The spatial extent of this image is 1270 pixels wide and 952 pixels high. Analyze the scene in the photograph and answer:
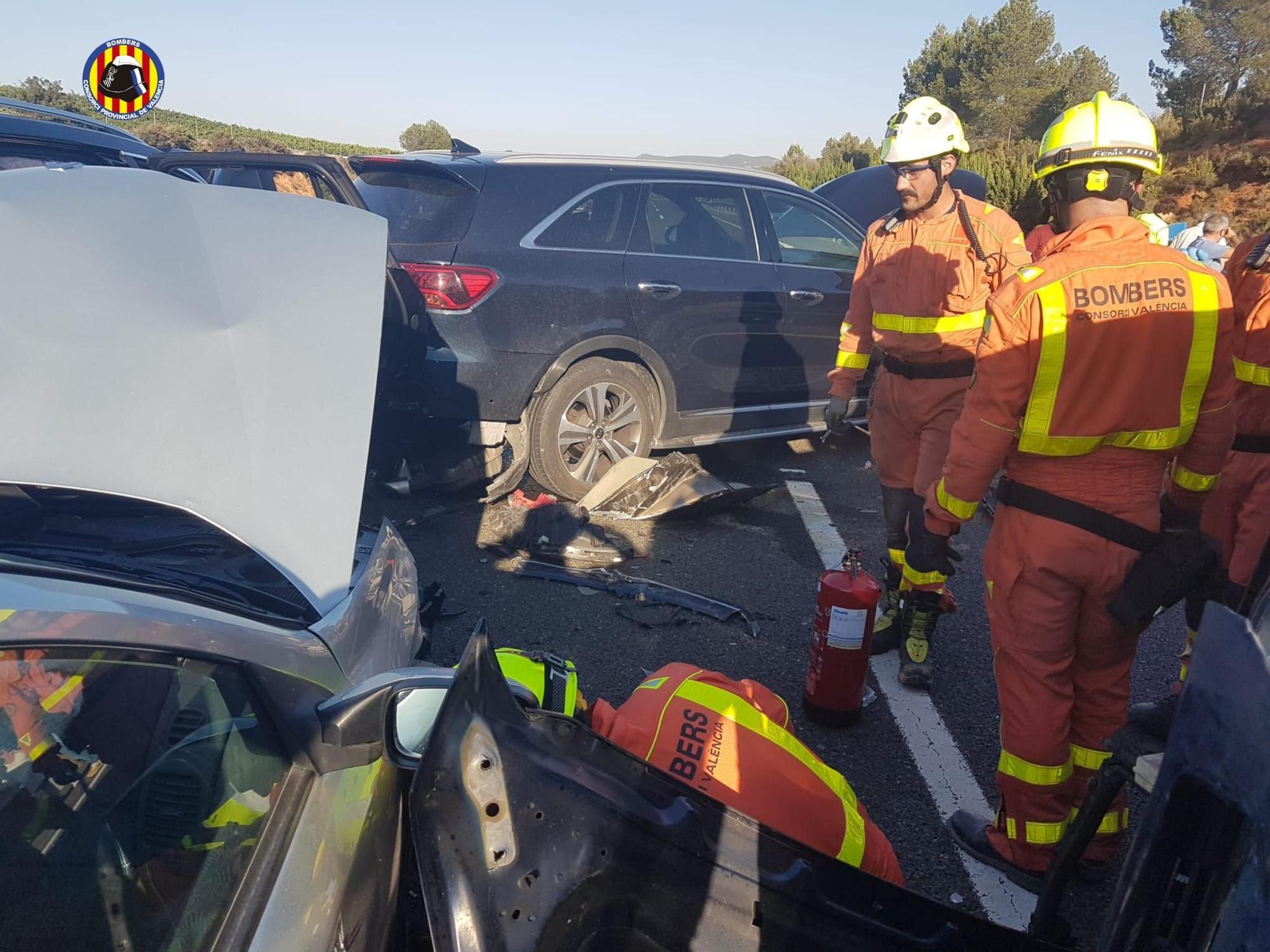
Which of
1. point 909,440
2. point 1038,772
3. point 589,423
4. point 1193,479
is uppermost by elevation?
point 1193,479

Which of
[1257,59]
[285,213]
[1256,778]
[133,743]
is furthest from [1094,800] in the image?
[1257,59]

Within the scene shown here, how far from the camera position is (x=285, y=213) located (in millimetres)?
2043

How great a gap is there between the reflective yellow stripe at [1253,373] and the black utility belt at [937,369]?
920 millimetres

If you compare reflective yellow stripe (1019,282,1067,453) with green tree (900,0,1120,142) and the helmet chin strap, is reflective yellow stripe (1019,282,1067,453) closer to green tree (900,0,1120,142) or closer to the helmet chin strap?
the helmet chin strap

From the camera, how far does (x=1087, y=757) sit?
2.59 m

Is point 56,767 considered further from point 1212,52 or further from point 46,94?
point 1212,52

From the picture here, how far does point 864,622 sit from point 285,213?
88.7 inches

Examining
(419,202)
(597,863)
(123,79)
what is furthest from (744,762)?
(123,79)

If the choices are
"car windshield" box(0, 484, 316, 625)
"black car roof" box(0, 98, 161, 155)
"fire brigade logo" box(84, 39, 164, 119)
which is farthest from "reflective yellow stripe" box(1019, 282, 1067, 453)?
"fire brigade logo" box(84, 39, 164, 119)

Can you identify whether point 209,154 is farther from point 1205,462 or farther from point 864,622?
point 1205,462

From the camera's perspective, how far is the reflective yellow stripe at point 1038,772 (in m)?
2.55

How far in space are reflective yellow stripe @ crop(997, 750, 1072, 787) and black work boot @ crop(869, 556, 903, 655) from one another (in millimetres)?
1266

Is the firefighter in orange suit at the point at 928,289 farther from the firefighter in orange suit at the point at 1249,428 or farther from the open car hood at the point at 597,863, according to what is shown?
the open car hood at the point at 597,863

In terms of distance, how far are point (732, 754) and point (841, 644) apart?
4.16 ft
